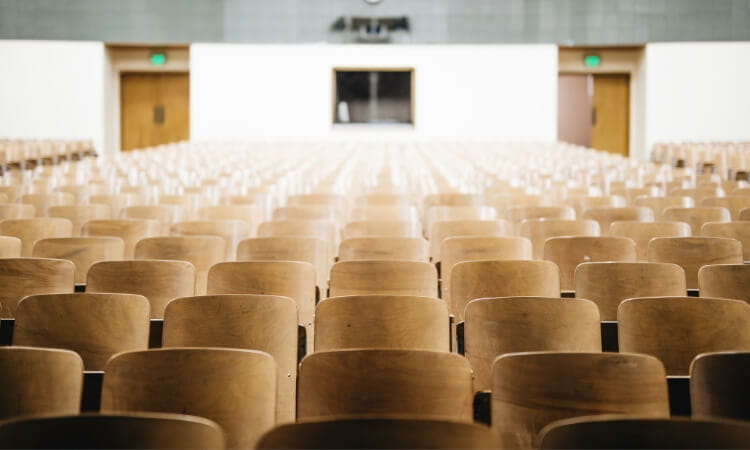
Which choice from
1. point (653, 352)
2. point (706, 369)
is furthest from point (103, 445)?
point (653, 352)

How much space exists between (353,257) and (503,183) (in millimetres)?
3669

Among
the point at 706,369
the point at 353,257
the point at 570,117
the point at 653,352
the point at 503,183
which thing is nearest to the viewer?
the point at 706,369

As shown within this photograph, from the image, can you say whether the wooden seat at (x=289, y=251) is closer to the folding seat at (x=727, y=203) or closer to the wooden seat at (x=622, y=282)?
the wooden seat at (x=622, y=282)

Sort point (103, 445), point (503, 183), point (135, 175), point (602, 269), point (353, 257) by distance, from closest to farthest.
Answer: point (103, 445)
point (602, 269)
point (353, 257)
point (503, 183)
point (135, 175)

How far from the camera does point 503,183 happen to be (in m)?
7.36

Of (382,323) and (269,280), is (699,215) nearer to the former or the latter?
(269,280)

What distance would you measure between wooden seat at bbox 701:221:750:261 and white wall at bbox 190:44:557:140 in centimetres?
1478

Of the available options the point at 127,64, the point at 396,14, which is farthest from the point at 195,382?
the point at 127,64

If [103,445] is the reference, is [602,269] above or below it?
above

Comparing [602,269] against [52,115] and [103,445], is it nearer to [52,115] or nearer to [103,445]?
[103,445]

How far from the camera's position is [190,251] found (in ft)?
12.9

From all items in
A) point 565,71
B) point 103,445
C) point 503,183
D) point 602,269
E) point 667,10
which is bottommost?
point 103,445

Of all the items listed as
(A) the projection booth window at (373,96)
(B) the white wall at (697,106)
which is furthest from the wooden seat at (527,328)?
(B) the white wall at (697,106)

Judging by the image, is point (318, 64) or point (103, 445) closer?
point (103, 445)
